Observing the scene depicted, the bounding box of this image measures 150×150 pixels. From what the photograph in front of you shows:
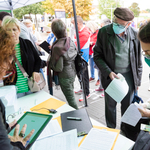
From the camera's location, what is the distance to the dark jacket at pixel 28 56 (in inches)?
69.4

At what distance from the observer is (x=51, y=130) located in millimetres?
1202

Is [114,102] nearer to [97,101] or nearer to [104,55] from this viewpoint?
[104,55]

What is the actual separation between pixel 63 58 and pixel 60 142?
1.23m

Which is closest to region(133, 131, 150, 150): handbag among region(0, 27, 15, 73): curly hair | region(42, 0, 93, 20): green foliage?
region(0, 27, 15, 73): curly hair

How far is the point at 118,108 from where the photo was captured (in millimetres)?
2918

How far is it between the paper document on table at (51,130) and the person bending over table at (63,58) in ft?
→ 2.93

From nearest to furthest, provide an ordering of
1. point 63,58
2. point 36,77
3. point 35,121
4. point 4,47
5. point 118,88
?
point 4,47 → point 35,121 → point 118,88 → point 36,77 → point 63,58

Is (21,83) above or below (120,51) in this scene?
below

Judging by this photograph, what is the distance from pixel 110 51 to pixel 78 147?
1.19 meters

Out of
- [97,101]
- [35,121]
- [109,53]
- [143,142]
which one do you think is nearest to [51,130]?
[35,121]

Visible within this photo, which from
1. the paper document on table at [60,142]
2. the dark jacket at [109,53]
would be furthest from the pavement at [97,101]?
the paper document on table at [60,142]

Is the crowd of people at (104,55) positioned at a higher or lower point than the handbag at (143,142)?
higher

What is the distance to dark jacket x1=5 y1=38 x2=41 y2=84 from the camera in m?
1.76

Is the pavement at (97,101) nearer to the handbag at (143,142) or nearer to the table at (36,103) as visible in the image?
the table at (36,103)
